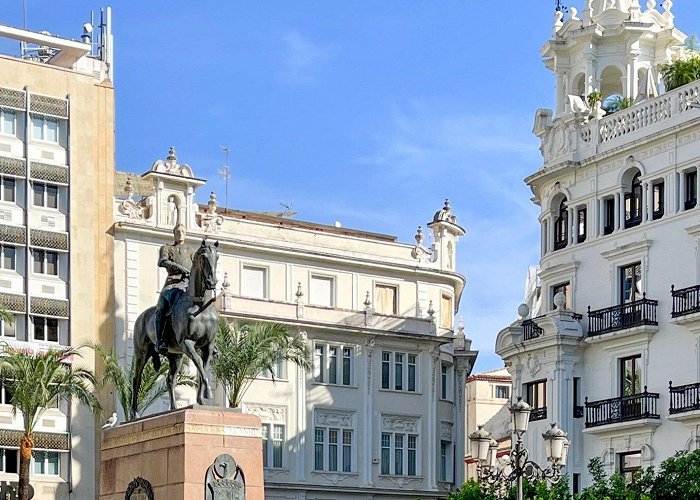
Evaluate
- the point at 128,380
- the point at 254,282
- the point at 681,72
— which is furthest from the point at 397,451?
the point at 681,72

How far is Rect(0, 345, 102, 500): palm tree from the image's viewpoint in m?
66.2

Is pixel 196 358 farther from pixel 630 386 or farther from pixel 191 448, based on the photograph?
pixel 630 386

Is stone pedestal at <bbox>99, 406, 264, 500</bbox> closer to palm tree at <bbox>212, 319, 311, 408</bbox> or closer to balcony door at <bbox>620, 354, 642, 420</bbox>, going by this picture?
balcony door at <bbox>620, 354, 642, 420</bbox>

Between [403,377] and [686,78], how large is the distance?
25.8m

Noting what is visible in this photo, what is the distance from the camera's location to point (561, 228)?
6862 centimetres

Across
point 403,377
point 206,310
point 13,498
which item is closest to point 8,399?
point 13,498

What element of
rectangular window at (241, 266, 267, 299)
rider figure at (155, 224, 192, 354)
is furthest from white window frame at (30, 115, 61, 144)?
rider figure at (155, 224, 192, 354)

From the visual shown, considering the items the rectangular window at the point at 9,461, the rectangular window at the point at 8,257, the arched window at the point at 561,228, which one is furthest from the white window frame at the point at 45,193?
the arched window at the point at 561,228

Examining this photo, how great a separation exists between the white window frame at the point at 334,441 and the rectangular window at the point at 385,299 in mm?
5949

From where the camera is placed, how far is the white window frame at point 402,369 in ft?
275

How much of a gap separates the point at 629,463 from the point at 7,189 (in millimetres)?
29958

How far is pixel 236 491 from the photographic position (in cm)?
3538

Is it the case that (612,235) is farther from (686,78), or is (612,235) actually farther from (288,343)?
(288,343)

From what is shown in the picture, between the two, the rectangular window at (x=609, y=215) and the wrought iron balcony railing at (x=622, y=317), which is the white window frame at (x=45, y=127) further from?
the wrought iron balcony railing at (x=622, y=317)
